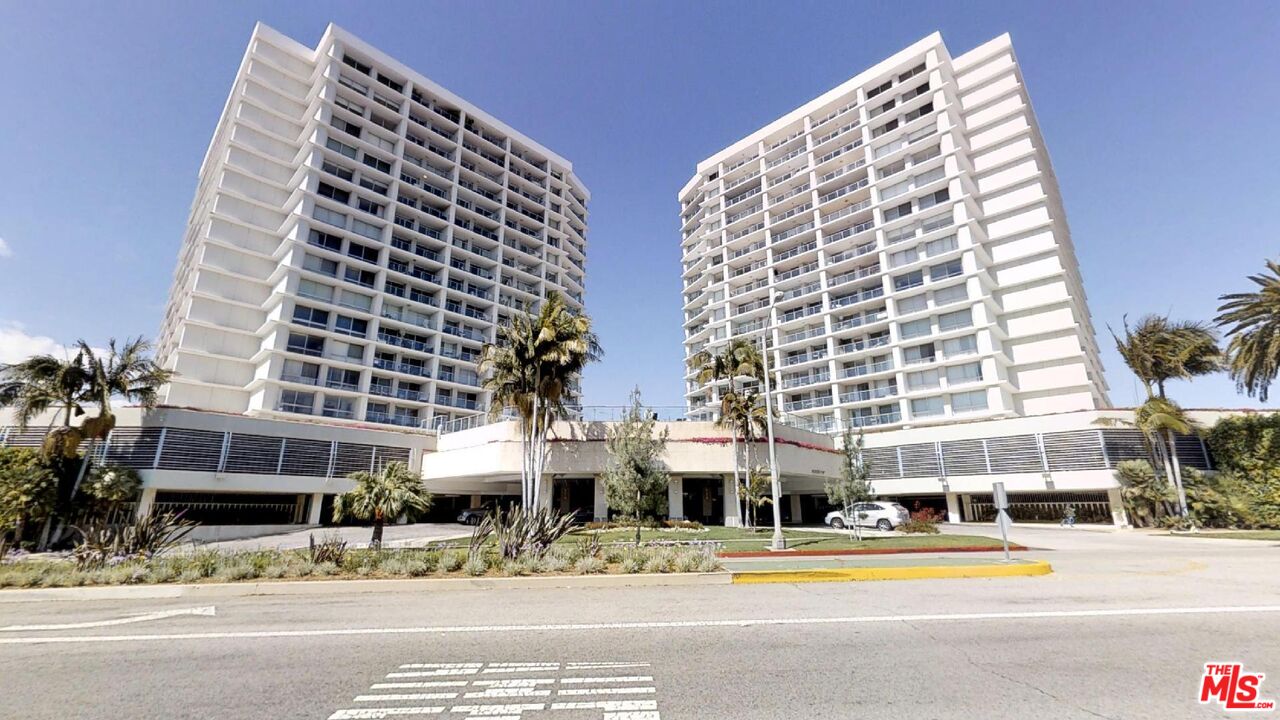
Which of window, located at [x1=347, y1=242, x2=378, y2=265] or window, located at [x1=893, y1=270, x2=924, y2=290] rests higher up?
window, located at [x1=347, y1=242, x2=378, y2=265]

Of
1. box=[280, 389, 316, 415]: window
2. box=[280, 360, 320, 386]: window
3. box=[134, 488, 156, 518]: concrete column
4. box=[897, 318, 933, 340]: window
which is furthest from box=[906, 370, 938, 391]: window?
box=[134, 488, 156, 518]: concrete column

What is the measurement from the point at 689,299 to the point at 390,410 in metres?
47.1

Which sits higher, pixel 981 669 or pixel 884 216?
pixel 884 216

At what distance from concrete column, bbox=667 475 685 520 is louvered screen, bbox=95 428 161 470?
30642mm

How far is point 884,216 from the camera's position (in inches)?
2352

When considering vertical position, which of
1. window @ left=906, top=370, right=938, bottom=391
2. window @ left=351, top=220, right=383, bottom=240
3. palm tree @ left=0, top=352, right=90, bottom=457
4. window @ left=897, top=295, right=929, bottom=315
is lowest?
palm tree @ left=0, top=352, right=90, bottom=457

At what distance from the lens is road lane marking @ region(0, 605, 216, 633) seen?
8.53m

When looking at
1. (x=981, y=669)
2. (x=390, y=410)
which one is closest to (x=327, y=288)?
(x=390, y=410)

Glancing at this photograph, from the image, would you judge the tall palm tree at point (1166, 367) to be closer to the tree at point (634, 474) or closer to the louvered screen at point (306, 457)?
the tree at point (634, 474)

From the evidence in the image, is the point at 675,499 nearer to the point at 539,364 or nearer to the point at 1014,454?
the point at 539,364

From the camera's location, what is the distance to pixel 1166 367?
36.1 m

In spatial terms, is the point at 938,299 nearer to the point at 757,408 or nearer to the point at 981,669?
the point at 757,408

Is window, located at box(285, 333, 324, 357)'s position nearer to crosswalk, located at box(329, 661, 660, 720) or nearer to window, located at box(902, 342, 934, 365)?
crosswalk, located at box(329, 661, 660, 720)

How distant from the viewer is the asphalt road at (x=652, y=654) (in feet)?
16.7
